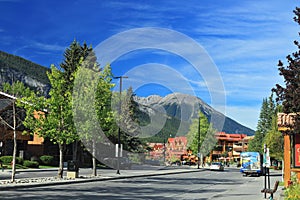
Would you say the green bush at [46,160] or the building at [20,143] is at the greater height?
the building at [20,143]

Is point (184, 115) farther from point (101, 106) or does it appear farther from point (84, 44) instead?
point (101, 106)

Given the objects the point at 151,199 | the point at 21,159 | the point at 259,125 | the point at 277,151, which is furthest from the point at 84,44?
the point at 259,125

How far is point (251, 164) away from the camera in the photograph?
52.2 metres

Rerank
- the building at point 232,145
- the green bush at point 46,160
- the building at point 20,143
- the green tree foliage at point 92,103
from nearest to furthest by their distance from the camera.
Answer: the green tree foliage at point 92,103
the building at point 20,143
the green bush at point 46,160
the building at point 232,145

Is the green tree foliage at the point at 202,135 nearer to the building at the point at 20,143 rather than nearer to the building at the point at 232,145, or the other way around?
the building at the point at 20,143

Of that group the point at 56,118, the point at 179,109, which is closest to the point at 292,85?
the point at 56,118

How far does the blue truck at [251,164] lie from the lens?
51250 mm

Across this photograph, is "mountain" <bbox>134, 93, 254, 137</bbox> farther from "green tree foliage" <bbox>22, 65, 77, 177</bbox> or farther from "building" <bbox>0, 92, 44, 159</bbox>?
"green tree foliage" <bbox>22, 65, 77, 177</bbox>

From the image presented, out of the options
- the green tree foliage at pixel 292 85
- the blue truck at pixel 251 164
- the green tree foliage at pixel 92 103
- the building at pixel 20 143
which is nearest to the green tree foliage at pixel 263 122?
the blue truck at pixel 251 164

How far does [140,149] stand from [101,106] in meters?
35.8

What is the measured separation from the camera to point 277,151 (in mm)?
64875

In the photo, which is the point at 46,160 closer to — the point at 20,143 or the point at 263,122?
the point at 20,143

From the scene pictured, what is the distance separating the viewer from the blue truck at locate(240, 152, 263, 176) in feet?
168

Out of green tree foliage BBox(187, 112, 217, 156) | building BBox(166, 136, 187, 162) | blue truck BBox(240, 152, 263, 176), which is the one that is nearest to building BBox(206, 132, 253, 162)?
building BBox(166, 136, 187, 162)
